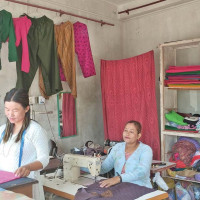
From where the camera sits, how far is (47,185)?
8.16 ft

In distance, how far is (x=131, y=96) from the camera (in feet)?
13.6

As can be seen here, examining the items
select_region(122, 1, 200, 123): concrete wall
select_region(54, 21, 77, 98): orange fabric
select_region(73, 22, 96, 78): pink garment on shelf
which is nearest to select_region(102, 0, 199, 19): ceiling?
select_region(122, 1, 200, 123): concrete wall

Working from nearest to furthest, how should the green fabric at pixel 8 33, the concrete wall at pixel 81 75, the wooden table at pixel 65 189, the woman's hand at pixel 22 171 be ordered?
the woman's hand at pixel 22 171, the wooden table at pixel 65 189, the green fabric at pixel 8 33, the concrete wall at pixel 81 75

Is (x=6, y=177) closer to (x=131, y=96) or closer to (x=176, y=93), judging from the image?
(x=131, y=96)

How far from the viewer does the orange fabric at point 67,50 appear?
4000mm

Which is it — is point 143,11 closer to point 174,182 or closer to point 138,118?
point 138,118

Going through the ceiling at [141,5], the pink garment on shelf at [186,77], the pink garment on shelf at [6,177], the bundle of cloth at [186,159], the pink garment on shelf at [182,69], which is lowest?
the bundle of cloth at [186,159]

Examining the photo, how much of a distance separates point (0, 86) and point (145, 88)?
178cm

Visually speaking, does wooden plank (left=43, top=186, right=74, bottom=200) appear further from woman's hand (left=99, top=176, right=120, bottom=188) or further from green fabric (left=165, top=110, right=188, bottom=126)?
green fabric (left=165, top=110, right=188, bottom=126)

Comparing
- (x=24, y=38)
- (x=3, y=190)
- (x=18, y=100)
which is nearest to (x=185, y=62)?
(x=24, y=38)

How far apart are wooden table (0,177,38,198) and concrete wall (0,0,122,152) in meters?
1.97

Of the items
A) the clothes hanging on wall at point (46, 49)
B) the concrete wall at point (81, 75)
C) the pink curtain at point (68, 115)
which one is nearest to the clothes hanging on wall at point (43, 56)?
the clothes hanging on wall at point (46, 49)

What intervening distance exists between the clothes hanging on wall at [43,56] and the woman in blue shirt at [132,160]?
1.30 m

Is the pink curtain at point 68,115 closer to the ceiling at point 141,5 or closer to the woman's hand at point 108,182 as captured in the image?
the ceiling at point 141,5
